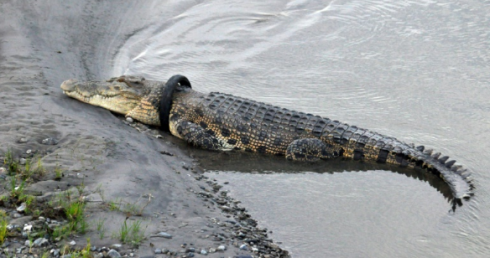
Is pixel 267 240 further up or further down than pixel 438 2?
further down

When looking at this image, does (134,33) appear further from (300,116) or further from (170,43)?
(300,116)

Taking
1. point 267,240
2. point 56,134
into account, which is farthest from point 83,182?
point 267,240

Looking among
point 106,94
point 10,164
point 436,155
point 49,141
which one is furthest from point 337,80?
point 10,164

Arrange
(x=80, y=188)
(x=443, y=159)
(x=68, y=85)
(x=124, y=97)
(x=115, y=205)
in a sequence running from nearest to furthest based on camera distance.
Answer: (x=115, y=205) → (x=80, y=188) → (x=443, y=159) → (x=68, y=85) → (x=124, y=97)

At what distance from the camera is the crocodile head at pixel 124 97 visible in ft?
29.1

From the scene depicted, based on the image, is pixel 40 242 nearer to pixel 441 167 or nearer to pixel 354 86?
pixel 441 167

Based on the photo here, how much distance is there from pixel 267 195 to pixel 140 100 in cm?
300

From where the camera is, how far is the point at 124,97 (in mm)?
9117

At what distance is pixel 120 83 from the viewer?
362 inches

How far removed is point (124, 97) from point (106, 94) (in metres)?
0.28

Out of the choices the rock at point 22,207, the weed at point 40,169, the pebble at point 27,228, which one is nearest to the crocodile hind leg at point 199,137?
the weed at point 40,169

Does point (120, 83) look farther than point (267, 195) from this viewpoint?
Yes

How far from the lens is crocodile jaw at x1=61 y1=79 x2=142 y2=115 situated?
867cm

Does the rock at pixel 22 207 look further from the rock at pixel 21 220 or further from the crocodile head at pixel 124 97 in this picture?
the crocodile head at pixel 124 97
